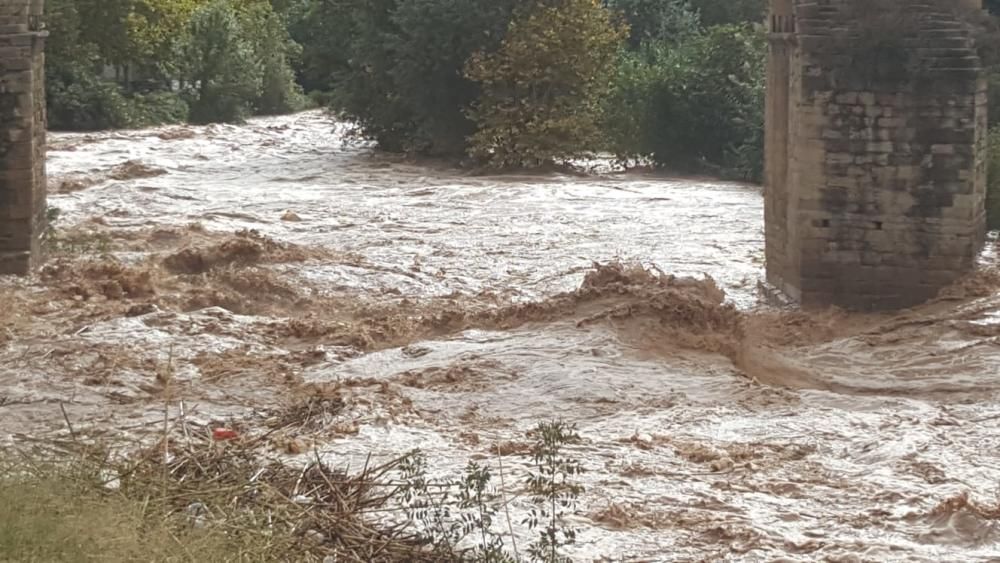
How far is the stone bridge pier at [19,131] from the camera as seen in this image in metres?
12.3

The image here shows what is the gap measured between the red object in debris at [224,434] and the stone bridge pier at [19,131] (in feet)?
16.9

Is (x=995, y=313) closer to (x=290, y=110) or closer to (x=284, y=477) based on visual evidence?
(x=284, y=477)

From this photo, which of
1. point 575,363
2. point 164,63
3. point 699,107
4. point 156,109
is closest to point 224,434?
point 575,363

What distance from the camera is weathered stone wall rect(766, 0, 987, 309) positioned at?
11.0 m

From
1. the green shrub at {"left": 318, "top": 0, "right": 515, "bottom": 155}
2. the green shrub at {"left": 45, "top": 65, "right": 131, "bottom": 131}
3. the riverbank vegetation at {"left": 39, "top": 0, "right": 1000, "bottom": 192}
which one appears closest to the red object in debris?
the riverbank vegetation at {"left": 39, "top": 0, "right": 1000, "bottom": 192}

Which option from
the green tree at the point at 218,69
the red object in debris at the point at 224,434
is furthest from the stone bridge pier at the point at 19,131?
the green tree at the point at 218,69

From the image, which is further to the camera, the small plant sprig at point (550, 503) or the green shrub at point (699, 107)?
the green shrub at point (699, 107)

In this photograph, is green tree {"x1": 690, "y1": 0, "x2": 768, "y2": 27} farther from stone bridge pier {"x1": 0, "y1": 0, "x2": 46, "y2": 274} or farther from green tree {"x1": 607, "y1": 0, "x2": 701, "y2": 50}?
→ stone bridge pier {"x1": 0, "y1": 0, "x2": 46, "y2": 274}

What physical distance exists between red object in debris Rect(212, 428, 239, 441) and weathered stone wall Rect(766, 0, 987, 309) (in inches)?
201

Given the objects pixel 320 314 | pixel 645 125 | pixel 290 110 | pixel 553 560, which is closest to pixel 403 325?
pixel 320 314

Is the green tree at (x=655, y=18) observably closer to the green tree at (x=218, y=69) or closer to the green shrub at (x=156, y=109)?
the green tree at (x=218, y=69)

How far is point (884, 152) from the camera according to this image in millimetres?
11266

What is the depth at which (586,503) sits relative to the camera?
6.98 meters

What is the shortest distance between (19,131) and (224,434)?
5.41 meters
